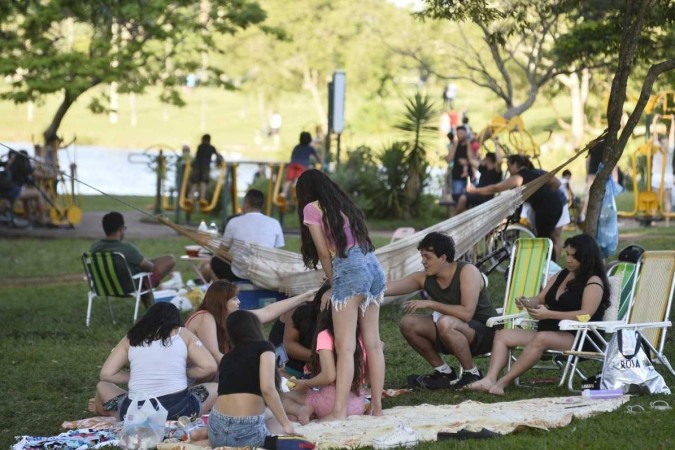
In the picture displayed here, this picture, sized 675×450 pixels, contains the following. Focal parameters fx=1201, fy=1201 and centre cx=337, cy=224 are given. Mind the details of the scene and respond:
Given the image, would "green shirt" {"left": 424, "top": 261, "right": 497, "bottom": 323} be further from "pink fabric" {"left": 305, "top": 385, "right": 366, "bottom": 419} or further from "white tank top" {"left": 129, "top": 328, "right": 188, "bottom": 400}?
"white tank top" {"left": 129, "top": 328, "right": 188, "bottom": 400}

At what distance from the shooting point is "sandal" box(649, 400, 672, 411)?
5.62 m

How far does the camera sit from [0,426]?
6.12 m

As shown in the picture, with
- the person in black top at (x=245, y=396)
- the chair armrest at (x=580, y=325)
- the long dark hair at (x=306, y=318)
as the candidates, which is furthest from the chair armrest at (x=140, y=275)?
the person in black top at (x=245, y=396)

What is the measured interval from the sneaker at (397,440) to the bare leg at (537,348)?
53.3 inches

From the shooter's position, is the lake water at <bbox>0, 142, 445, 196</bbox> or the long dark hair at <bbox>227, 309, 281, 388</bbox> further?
the lake water at <bbox>0, 142, 445, 196</bbox>

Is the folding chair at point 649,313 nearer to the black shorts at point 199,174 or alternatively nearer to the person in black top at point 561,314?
the person in black top at point 561,314

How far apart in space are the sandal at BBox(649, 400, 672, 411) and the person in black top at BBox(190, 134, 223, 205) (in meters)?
12.9

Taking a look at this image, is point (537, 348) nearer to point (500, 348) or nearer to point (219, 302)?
point (500, 348)

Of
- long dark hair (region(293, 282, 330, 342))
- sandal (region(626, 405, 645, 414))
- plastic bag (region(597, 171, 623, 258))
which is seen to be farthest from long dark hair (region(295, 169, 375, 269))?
plastic bag (region(597, 171, 623, 258))

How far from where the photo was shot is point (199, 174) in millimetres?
18500

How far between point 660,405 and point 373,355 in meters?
1.39

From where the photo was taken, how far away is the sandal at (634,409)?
221 inches

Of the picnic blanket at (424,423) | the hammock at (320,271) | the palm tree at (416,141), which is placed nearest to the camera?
the picnic blanket at (424,423)

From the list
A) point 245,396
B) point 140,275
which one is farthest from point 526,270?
point 140,275
